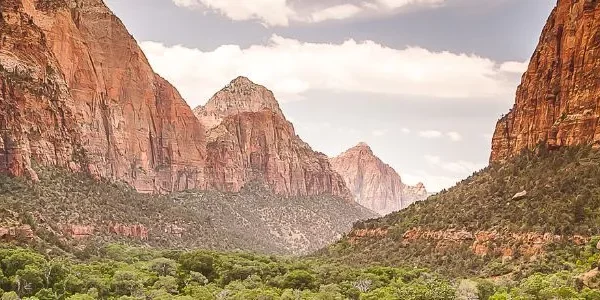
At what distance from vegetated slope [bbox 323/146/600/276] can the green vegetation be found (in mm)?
7246

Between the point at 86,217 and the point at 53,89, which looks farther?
the point at 53,89

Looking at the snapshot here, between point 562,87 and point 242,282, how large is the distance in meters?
52.5

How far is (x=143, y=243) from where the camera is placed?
141 m

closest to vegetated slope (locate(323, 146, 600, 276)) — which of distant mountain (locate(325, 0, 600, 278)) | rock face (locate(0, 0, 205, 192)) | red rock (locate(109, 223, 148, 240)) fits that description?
distant mountain (locate(325, 0, 600, 278))

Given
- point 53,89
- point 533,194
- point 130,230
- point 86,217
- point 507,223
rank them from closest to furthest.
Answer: point 507,223 → point 533,194 → point 86,217 → point 130,230 → point 53,89

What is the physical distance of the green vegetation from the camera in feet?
209

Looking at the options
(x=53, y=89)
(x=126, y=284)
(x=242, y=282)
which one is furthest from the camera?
(x=53, y=89)

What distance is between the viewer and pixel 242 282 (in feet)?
260

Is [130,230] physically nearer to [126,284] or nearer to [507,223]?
[126,284]

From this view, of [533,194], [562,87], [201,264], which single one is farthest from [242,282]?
[562,87]

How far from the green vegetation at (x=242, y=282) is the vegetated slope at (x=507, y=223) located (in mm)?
7246

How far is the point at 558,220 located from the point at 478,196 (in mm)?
22109

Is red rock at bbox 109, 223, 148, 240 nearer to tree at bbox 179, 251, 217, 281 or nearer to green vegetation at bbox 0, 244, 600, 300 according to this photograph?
green vegetation at bbox 0, 244, 600, 300

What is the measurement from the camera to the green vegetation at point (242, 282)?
63847 mm
